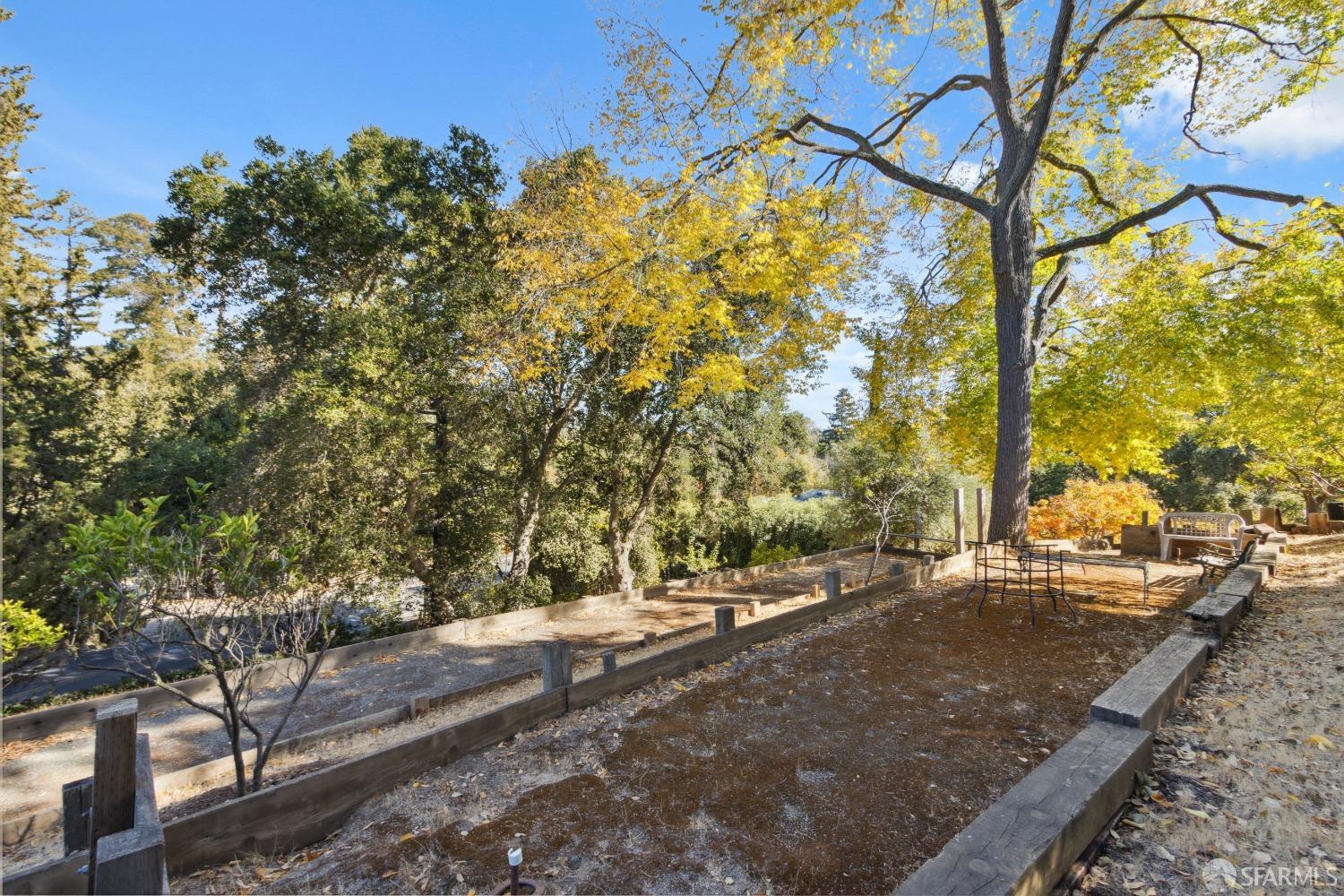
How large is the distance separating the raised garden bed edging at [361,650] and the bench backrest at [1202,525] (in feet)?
22.2

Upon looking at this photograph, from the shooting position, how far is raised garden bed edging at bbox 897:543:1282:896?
73.4 inches

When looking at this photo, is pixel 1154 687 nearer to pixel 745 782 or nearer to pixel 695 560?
pixel 745 782

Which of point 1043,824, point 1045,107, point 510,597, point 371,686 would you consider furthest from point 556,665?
point 1045,107

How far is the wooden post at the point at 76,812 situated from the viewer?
2635 mm

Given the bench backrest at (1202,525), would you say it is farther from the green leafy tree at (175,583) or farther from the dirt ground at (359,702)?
the green leafy tree at (175,583)

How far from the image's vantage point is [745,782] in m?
3.01

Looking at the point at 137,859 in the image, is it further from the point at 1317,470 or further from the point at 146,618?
the point at 1317,470

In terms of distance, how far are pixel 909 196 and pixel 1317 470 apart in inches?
481

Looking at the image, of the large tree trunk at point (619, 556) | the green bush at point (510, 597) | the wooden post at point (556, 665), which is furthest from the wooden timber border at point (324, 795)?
the large tree trunk at point (619, 556)

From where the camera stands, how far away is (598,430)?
12281mm

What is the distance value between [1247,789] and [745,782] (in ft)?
8.15

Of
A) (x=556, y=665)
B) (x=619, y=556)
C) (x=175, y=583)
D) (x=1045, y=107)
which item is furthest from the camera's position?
(x=619, y=556)

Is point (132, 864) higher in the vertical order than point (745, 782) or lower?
higher

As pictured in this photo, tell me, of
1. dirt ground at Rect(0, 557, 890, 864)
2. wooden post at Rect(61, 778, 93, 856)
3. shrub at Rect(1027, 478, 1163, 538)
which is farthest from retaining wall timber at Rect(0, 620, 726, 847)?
shrub at Rect(1027, 478, 1163, 538)
